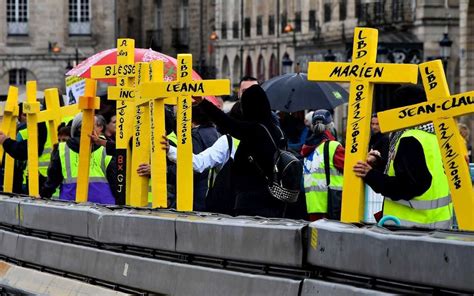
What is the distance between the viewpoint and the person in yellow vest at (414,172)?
11094 millimetres

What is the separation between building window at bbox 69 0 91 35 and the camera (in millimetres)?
83875

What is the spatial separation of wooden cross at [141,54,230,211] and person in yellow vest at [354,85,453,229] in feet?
6.44

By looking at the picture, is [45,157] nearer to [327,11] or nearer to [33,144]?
[33,144]

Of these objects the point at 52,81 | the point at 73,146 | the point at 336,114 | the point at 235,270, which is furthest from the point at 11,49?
the point at 235,270

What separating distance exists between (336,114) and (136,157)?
40620 millimetres

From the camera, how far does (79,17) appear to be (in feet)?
277

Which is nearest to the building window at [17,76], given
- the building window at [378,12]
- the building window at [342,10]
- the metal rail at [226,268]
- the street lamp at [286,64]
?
the street lamp at [286,64]

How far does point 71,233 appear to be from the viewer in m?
12.9

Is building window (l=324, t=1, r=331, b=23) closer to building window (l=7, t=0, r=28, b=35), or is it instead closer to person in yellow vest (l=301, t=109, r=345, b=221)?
building window (l=7, t=0, r=28, b=35)

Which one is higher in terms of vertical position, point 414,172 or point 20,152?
point 414,172

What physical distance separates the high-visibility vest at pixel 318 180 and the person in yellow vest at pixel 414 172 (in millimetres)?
4518

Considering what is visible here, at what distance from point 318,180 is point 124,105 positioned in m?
2.36

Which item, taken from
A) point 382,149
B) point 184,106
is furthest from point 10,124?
point 382,149

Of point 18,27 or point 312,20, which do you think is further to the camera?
point 18,27
